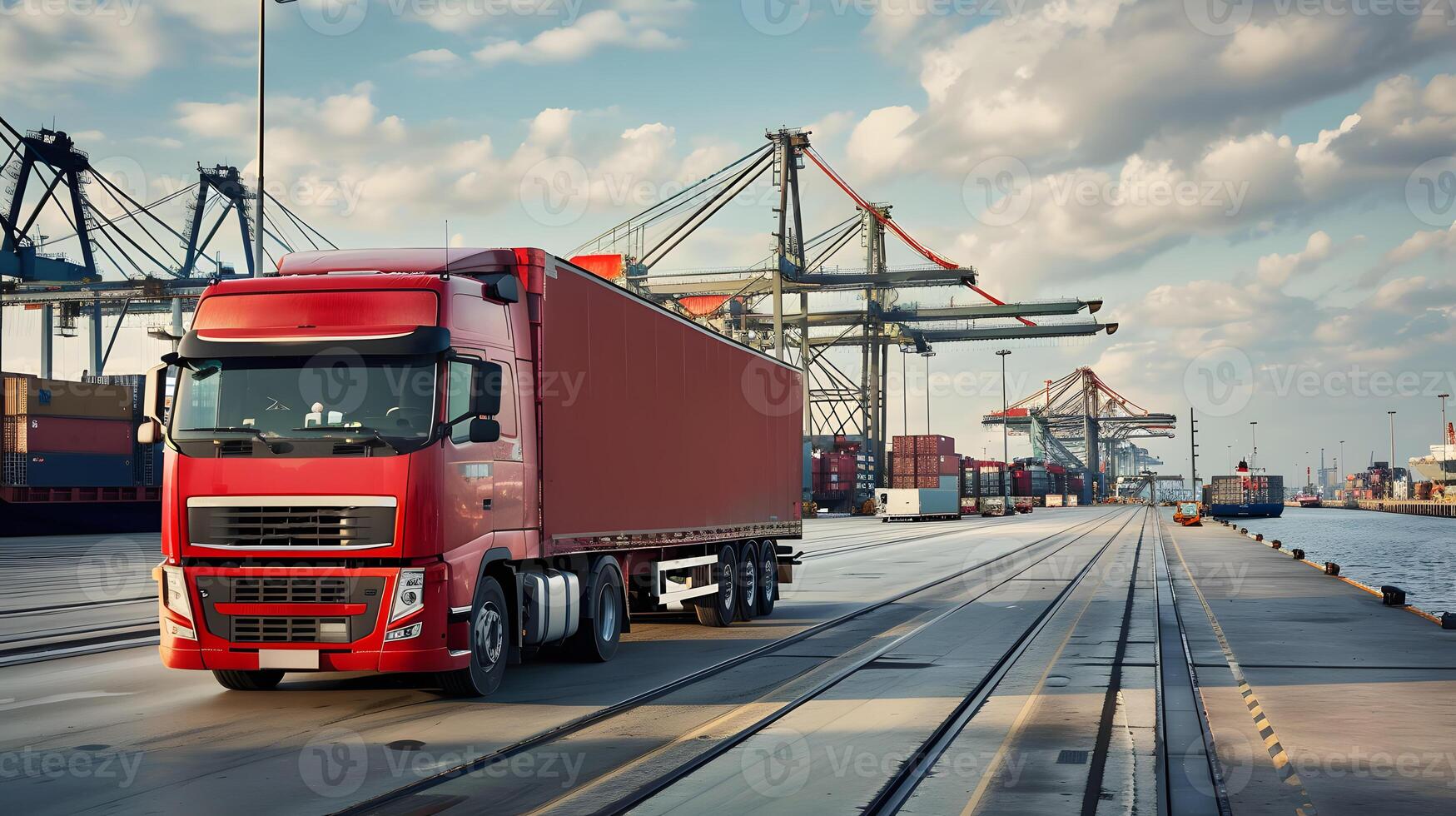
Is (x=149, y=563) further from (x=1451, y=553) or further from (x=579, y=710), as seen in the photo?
(x=1451, y=553)

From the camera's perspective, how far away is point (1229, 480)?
122812 mm

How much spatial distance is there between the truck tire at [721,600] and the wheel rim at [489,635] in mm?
5993

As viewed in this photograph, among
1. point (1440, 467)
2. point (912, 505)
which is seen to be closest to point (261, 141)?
point (912, 505)

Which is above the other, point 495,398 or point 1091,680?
point 495,398

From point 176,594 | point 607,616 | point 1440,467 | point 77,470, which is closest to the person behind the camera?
point 176,594

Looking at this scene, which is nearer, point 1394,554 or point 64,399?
point 64,399

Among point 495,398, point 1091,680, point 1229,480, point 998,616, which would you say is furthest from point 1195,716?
point 1229,480

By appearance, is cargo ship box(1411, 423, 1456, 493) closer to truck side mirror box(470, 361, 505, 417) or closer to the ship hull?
the ship hull

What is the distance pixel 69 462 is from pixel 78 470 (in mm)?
563

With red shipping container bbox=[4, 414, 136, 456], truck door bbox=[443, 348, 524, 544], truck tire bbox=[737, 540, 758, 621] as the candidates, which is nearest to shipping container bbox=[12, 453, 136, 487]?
red shipping container bbox=[4, 414, 136, 456]

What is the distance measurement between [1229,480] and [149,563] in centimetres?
11131

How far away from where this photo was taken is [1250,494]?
120312 mm

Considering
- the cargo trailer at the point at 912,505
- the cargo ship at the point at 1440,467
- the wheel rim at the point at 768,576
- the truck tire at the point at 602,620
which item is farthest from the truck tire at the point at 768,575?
the cargo ship at the point at 1440,467

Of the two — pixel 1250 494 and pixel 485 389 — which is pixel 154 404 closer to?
pixel 485 389
